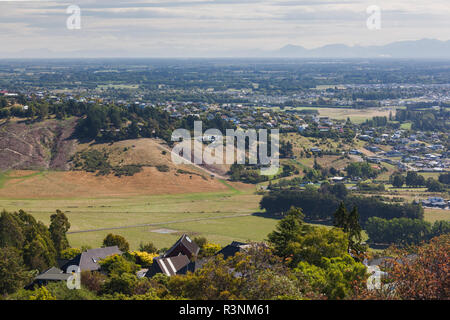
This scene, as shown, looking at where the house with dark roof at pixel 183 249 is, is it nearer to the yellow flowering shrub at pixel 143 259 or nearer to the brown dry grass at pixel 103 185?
the yellow flowering shrub at pixel 143 259

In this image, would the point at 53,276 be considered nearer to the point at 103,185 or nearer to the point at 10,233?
the point at 10,233

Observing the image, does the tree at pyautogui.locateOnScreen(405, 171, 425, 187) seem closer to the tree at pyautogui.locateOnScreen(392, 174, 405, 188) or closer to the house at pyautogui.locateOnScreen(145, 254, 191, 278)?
the tree at pyautogui.locateOnScreen(392, 174, 405, 188)

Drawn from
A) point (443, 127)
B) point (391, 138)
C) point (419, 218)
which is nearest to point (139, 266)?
point (419, 218)

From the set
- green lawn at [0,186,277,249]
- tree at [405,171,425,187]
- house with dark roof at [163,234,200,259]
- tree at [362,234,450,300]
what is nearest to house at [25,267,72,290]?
house with dark roof at [163,234,200,259]

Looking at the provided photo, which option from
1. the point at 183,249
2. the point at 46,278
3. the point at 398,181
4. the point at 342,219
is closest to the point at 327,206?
the point at 398,181

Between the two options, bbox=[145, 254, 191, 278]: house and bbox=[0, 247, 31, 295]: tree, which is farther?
bbox=[145, 254, 191, 278]: house

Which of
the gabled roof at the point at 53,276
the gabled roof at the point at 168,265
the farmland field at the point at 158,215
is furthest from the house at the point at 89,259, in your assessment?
the farmland field at the point at 158,215
